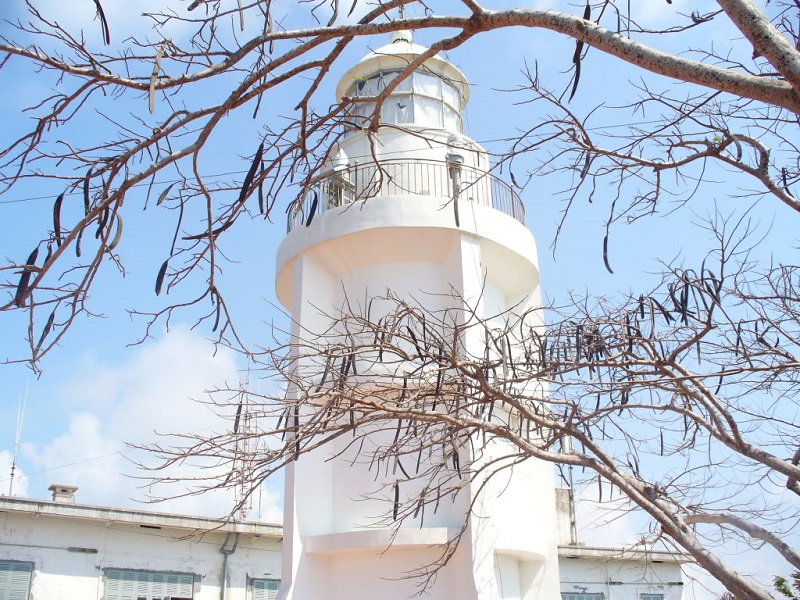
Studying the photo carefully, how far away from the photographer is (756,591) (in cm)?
689

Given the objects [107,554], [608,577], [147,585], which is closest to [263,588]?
[147,585]

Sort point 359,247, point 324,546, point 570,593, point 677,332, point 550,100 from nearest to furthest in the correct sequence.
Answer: point 550,100 → point 677,332 → point 324,546 → point 359,247 → point 570,593

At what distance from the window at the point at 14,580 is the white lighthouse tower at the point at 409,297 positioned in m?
4.84

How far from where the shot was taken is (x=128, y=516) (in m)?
16.2

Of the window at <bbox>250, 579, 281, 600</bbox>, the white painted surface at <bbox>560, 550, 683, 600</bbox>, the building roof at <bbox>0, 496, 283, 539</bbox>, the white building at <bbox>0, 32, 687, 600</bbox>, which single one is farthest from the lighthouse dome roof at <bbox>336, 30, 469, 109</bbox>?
the white painted surface at <bbox>560, 550, 683, 600</bbox>

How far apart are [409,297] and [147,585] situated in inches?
289

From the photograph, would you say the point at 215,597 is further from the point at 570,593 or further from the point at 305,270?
the point at 570,593

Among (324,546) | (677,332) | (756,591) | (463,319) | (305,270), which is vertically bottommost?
(756,591)

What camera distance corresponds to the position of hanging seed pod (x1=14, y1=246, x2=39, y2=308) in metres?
4.12

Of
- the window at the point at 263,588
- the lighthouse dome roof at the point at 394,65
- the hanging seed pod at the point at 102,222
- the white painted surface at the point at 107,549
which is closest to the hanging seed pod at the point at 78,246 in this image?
the hanging seed pod at the point at 102,222

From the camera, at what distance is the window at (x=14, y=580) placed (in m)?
14.9

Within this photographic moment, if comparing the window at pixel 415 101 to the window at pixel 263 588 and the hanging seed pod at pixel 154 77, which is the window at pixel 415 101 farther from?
the hanging seed pod at pixel 154 77

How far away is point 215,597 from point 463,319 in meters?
7.71

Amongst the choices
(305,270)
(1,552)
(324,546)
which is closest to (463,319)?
(305,270)
